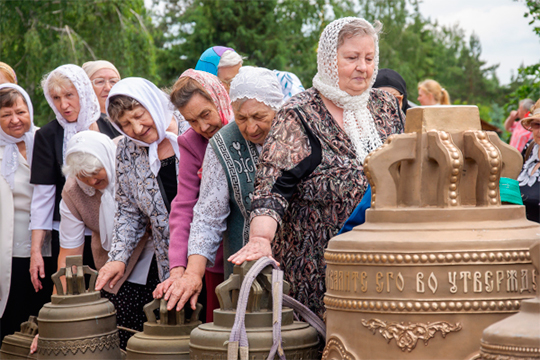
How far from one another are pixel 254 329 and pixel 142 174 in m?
1.67

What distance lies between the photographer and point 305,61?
77.5 ft

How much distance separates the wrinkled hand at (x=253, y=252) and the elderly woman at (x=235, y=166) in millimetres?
622

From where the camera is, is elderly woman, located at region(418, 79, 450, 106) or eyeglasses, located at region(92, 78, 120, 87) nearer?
eyeglasses, located at region(92, 78, 120, 87)

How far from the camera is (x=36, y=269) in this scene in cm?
421

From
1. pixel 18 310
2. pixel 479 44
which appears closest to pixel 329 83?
pixel 18 310

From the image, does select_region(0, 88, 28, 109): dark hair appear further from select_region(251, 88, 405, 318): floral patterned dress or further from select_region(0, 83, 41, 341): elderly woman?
select_region(251, 88, 405, 318): floral patterned dress

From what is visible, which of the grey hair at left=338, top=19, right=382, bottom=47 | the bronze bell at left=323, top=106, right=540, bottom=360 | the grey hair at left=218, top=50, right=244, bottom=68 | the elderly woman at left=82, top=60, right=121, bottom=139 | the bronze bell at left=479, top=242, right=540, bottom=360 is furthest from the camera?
the elderly woman at left=82, top=60, right=121, bottom=139

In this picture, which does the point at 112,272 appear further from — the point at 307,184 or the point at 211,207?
the point at 307,184

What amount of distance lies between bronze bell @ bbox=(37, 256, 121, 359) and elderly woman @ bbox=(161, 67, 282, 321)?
0.42 meters

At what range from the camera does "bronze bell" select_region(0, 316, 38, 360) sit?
2957mm

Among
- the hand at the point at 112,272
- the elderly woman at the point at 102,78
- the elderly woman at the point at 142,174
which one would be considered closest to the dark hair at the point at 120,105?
the elderly woman at the point at 142,174

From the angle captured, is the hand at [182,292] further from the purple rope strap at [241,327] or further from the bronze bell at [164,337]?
the purple rope strap at [241,327]

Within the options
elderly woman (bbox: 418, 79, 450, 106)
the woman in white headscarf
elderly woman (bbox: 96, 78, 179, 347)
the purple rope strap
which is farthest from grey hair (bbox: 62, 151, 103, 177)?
elderly woman (bbox: 418, 79, 450, 106)

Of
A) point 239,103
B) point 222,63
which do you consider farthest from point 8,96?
point 239,103
